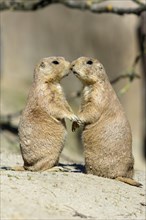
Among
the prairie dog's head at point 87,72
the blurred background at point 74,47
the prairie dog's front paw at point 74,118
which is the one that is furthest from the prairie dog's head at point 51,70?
the blurred background at point 74,47

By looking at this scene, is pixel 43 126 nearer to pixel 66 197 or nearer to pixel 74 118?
pixel 74 118

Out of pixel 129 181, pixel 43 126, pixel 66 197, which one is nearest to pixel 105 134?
pixel 129 181

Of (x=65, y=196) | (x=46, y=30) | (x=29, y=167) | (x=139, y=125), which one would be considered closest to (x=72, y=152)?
(x=139, y=125)

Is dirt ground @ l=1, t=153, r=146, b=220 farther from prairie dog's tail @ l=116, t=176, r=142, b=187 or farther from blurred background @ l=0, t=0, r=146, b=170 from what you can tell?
blurred background @ l=0, t=0, r=146, b=170

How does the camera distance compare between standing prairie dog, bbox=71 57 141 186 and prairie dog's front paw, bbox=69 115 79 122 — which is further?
standing prairie dog, bbox=71 57 141 186

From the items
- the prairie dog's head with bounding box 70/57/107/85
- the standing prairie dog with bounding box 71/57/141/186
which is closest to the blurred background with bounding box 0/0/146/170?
the prairie dog's head with bounding box 70/57/107/85

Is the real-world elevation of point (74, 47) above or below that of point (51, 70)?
below
